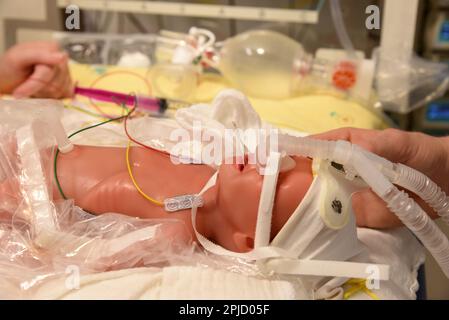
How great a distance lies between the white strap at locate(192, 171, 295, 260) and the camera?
→ 0.83 meters

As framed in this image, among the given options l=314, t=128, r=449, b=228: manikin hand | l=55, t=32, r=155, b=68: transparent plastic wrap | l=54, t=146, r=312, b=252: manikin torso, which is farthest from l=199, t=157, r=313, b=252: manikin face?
l=55, t=32, r=155, b=68: transparent plastic wrap

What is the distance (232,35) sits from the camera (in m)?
1.77

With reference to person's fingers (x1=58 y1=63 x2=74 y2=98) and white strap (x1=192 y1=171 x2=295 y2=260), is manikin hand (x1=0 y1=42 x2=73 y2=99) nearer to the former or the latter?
person's fingers (x1=58 y1=63 x2=74 y2=98)

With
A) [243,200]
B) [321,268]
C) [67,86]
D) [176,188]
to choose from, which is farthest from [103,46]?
[321,268]

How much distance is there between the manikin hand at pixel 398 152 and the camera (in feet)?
3.02

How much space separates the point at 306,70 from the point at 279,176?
758mm

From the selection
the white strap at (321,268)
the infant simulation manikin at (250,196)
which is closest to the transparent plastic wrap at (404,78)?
the infant simulation manikin at (250,196)

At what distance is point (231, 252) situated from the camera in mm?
897

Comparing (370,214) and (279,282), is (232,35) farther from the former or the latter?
(279,282)

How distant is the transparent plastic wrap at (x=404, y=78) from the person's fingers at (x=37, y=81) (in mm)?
968

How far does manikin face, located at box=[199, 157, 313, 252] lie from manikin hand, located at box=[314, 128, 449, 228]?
128mm

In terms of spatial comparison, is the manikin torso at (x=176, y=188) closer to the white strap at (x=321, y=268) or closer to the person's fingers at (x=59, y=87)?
the white strap at (x=321, y=268)

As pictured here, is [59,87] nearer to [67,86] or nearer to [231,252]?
[67,86]
